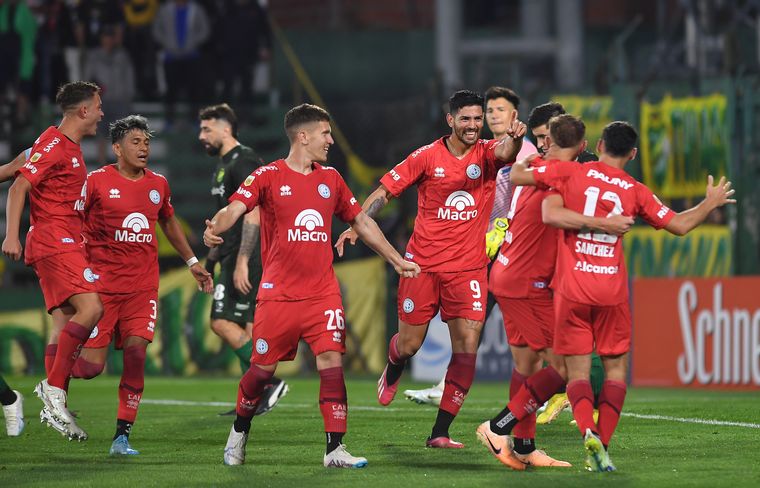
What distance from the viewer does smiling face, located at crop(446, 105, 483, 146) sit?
9.49 m

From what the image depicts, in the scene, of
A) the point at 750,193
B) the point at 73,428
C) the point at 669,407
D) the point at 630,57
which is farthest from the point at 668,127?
the point at 73,428

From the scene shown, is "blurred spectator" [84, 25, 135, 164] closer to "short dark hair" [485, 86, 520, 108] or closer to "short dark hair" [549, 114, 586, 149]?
"short dark hair" [485, 86, 520, 108]

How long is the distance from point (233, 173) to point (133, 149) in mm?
2071

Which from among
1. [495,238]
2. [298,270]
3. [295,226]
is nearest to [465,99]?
[495,238]

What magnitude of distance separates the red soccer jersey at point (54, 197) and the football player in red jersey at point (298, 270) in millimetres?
1826

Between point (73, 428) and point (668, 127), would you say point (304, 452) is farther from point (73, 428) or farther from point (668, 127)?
point (668, 127)

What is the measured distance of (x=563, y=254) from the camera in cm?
798

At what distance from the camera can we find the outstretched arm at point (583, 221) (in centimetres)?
777

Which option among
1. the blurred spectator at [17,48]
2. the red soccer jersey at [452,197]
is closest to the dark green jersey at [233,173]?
the red soccer jersey at [452,197]

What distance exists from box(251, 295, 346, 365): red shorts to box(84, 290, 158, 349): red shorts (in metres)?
1.62

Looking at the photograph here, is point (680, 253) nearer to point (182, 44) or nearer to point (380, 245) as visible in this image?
point (182, 44)

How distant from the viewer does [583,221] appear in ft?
25.5

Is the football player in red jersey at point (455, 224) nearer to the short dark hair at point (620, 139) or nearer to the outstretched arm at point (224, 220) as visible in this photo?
the outstretched arm at point (224, 220)

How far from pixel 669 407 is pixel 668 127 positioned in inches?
285
